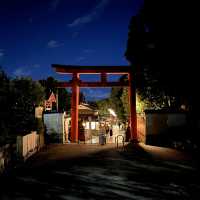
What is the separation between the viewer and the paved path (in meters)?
7.21

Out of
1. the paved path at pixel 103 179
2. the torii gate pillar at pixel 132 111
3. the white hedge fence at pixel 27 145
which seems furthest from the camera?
the torii gate pillar at pixel 132 111

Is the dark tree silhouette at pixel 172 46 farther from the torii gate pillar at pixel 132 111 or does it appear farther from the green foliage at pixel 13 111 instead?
the green foliage at pixel 13 111

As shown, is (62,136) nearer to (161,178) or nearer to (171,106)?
(171,106)

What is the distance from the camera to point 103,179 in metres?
8.82

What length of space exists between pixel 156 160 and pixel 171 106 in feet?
36.6

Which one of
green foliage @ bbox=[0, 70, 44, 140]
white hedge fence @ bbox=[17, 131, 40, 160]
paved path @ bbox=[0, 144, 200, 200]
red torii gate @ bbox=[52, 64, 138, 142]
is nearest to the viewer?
paved path @ bbox=[0, 144, 200, 200]

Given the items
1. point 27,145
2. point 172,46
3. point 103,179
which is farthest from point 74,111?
point 103,179

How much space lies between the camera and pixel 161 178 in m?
9.09

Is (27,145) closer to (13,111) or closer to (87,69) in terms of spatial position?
(13,111)

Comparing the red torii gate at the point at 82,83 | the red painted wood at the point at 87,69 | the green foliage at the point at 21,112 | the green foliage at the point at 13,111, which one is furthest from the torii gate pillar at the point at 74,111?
the green foliage at the point at 13,111

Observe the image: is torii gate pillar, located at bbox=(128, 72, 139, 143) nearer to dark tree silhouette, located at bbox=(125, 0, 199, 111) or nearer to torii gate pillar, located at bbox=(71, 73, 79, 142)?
dark tree silhouette, located at bbox=(125, 0, 199, 111)

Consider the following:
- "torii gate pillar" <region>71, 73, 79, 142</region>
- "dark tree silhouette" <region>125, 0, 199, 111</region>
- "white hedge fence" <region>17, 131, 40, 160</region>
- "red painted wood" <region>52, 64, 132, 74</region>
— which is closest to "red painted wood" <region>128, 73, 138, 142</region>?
"red painted wood" <region>52, 64, 132, 74</region>

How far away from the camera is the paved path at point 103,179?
7.21 metres

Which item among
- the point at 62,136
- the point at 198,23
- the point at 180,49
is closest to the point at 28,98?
the point at 62,136
